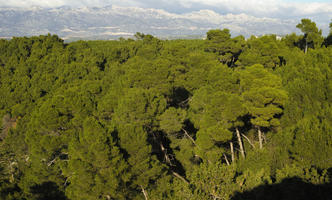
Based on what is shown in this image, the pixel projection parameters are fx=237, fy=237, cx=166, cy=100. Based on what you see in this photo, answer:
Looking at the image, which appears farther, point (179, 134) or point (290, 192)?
point (179, 134)

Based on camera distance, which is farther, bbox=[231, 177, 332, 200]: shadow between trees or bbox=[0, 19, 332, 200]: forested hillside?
bbox=[0, 19, 332, 200]: forested hillside

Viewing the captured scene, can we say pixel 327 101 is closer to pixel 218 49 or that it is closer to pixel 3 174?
pixel 218 49

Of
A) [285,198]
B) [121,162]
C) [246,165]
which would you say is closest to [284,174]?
[285,198]

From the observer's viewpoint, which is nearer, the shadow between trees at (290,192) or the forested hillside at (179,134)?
the shadow between trees at (290,192)

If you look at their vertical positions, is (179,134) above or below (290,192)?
below
